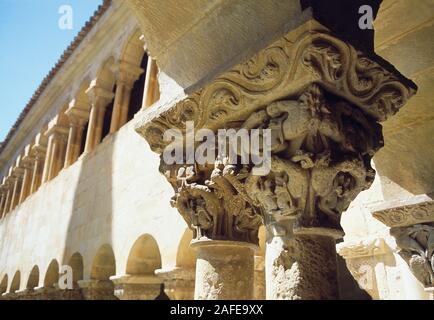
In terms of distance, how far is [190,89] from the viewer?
73.4 inches

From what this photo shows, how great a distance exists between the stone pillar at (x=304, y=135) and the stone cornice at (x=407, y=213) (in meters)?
1.21

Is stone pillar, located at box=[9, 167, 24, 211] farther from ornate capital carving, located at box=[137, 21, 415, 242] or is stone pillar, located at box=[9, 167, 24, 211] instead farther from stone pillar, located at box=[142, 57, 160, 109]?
ornate capital carving, located at box=[137, 21, 415, 242]

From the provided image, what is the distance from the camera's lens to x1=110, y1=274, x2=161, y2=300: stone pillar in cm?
503

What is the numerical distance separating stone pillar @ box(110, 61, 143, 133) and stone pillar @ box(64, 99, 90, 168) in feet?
6.77

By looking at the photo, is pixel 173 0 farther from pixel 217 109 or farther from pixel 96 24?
pixel 96 24

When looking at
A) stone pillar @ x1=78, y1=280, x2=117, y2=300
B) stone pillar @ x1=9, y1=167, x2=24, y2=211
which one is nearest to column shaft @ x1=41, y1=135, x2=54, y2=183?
stone pillar @ x1=9, y1=167, x2=24, y2=211

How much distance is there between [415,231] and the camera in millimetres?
2758

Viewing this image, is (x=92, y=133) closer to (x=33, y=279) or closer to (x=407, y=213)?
(x=33, y=279)

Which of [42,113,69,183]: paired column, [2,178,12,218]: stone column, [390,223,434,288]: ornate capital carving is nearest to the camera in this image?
[390,223,434,288]: ornate capital carving

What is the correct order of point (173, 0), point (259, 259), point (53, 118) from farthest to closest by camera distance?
point (53, 118)
point (259, 259)
point (173, 0)

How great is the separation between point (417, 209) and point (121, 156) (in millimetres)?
4184

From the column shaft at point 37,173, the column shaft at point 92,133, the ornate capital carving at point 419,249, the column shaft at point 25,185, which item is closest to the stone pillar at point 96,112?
the column shaft at point 92,133

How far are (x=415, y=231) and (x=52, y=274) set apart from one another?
259 inches
